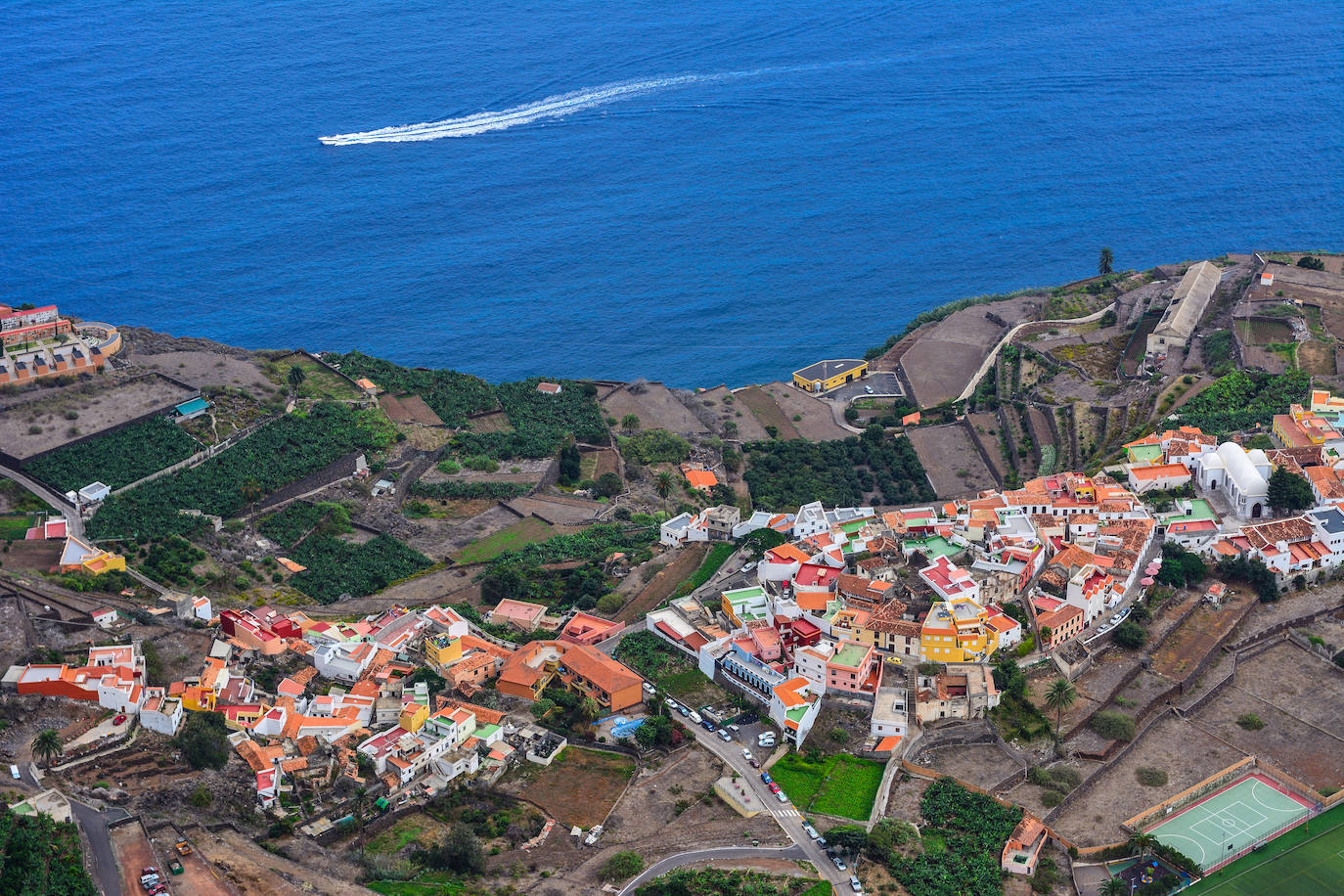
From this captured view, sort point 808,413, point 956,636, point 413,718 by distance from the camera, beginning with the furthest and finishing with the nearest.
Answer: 1. point 808,413
2. point 956,636
3. point 413,718

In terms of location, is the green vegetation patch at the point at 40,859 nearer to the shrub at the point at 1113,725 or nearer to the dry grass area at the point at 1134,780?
the dry grass area at the point at 1134,780

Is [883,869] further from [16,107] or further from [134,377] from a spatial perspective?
[16,107]

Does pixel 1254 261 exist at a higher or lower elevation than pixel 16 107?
lower

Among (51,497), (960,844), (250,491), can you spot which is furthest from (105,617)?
(960,844)

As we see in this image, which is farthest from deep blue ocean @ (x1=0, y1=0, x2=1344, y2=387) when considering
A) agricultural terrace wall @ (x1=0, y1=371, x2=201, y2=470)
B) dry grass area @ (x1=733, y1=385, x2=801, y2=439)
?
agricultural terrace wall @ (x1=0, y1=371, x2=201, y2=470)

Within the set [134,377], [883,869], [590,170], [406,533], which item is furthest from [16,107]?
[883,869]

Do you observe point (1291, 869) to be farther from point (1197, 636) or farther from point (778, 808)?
point (778, 808)

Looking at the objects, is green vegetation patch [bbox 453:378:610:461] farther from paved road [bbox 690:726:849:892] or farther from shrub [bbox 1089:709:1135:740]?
shrub [bbox 1089:709:1135:740]
